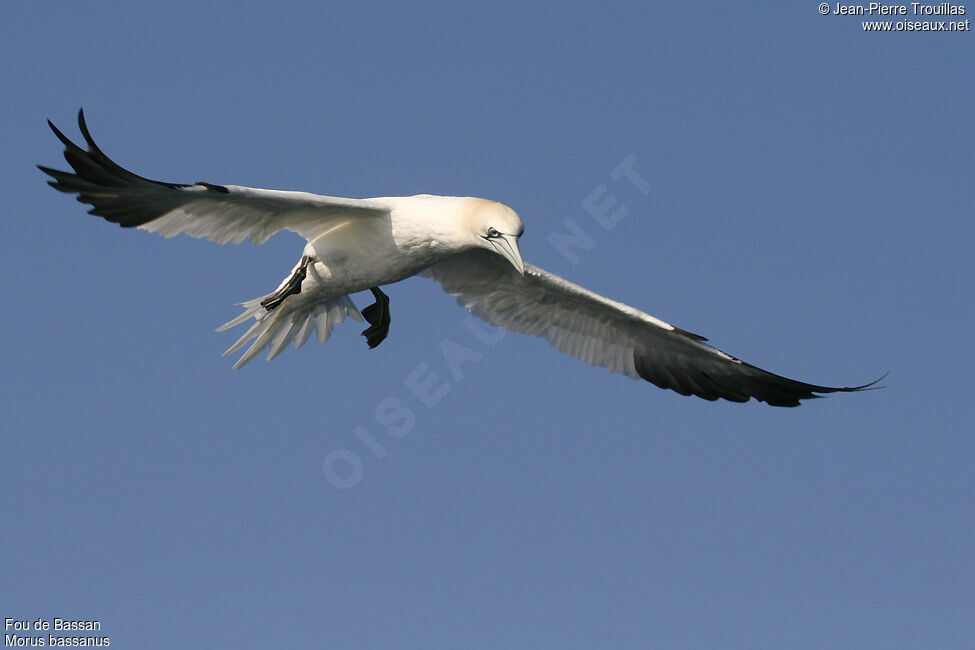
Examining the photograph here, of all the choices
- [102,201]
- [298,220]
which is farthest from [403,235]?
[102,201]

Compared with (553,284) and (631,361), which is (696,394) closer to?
(631,361)

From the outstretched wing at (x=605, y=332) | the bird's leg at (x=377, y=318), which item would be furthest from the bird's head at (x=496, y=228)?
the bird's leg at (x=377, y=318)

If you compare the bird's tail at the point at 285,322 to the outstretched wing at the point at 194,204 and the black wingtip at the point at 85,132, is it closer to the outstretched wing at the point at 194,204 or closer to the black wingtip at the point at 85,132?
the outstretched wing at the point at 194,204

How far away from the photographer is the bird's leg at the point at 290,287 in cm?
1185

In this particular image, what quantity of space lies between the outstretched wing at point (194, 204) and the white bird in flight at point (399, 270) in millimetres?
10

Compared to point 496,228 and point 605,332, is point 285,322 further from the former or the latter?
point 605,332

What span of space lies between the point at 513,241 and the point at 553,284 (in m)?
1.82

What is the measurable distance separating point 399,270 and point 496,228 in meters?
1.05

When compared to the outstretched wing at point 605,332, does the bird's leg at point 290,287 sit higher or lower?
lower

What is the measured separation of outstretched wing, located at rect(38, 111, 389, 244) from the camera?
10.0 meters

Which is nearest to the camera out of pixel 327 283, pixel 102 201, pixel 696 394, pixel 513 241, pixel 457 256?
pixel 102 201

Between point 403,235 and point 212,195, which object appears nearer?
point 212,195

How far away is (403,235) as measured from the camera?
11.2m

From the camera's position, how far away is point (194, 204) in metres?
10.6
